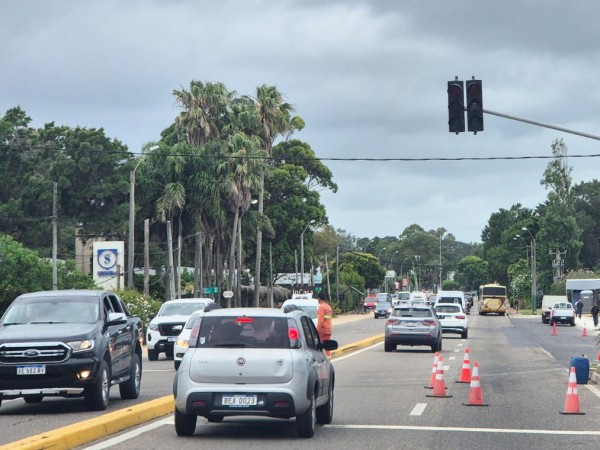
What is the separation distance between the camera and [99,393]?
54.9ft

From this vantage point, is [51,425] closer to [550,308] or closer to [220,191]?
[220,191]

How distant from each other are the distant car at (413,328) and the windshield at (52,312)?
64.9 ft

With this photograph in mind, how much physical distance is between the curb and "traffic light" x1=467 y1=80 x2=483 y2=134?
11625 mm

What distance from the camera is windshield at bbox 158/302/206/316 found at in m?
32.7

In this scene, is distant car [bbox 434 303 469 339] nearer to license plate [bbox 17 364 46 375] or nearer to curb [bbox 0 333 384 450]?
curb [bbox 0 333 384 450]

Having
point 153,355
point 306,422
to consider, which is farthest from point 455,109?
point 306,422

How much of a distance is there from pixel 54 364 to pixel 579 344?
109 ft

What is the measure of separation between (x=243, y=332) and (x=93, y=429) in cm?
208

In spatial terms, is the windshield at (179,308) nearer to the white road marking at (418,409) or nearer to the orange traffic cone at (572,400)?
the white road marking at (418,409)

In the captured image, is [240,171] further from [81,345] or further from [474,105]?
[81,345]

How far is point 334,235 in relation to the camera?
148 meters

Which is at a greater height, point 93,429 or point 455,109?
point 455,109

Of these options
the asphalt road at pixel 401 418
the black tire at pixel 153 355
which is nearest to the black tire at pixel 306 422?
the asphalt road at pixel 401 418

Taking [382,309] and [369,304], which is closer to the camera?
[382,309]
